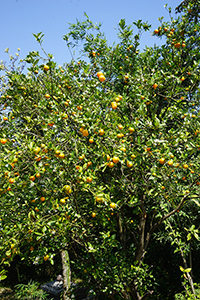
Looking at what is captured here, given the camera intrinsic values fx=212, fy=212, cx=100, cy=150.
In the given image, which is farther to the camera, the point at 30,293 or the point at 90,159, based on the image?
the point at 30,293

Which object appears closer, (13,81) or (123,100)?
(123,100)

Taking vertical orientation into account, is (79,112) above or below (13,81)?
below

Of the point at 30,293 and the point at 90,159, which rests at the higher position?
the point at 90,159

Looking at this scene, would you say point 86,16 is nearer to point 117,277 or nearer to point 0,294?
point 117,277

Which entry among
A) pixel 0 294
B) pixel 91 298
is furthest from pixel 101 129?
pixel 0 294

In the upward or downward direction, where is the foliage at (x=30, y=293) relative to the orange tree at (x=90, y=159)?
downward

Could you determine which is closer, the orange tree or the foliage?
the orange tree

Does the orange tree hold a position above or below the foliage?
above

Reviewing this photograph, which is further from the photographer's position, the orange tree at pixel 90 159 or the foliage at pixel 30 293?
the foliage at pixel 30 293

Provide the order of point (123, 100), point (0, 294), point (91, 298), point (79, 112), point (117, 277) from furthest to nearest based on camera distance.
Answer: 1. point (0, 294)
2. point (91, 298)
3. point (117, 277)
4. point (79, 112)
5. point (123, 100)

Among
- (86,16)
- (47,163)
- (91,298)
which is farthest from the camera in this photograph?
(91,298)

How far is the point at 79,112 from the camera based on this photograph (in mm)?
2734

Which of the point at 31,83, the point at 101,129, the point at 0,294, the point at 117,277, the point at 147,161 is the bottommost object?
the point at 0,294

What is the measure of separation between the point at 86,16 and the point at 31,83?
2.02m
